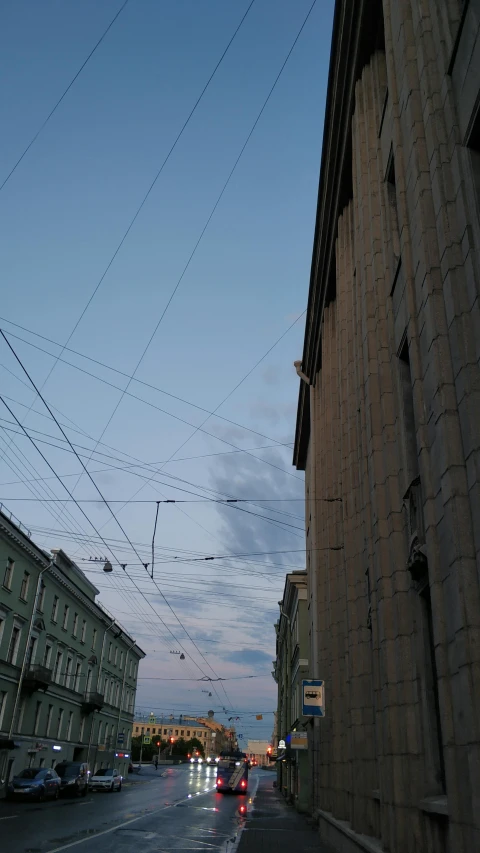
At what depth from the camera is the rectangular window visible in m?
32.3

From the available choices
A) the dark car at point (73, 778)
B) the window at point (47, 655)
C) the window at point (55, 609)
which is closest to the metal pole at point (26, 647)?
the window at point (55, 609)

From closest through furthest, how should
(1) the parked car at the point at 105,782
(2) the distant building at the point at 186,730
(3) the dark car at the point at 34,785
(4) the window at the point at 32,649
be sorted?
(3) the dark car at the point at 34,785
(4) the window at the point at 32,649
(1) the parked car at the point at 105,782
(2) the distant building at the point at 186,730

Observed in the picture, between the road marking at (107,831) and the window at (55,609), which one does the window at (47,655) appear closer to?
the window at (55,609)

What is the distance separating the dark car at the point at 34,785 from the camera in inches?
1073

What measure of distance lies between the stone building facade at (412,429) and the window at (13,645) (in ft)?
68.6

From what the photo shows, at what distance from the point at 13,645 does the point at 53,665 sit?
725 cm

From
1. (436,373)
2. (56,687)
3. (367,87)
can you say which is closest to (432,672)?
(436,373)

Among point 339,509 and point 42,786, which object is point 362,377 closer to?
point 339,509

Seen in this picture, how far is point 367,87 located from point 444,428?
11635 mm

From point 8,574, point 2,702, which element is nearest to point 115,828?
point 2,702

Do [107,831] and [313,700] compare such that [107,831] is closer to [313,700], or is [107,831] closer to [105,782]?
[313,700]

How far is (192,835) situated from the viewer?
17.2 metres

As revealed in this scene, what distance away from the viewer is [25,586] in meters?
35.2

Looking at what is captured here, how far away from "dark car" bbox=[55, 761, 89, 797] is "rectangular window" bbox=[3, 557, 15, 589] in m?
9.86
